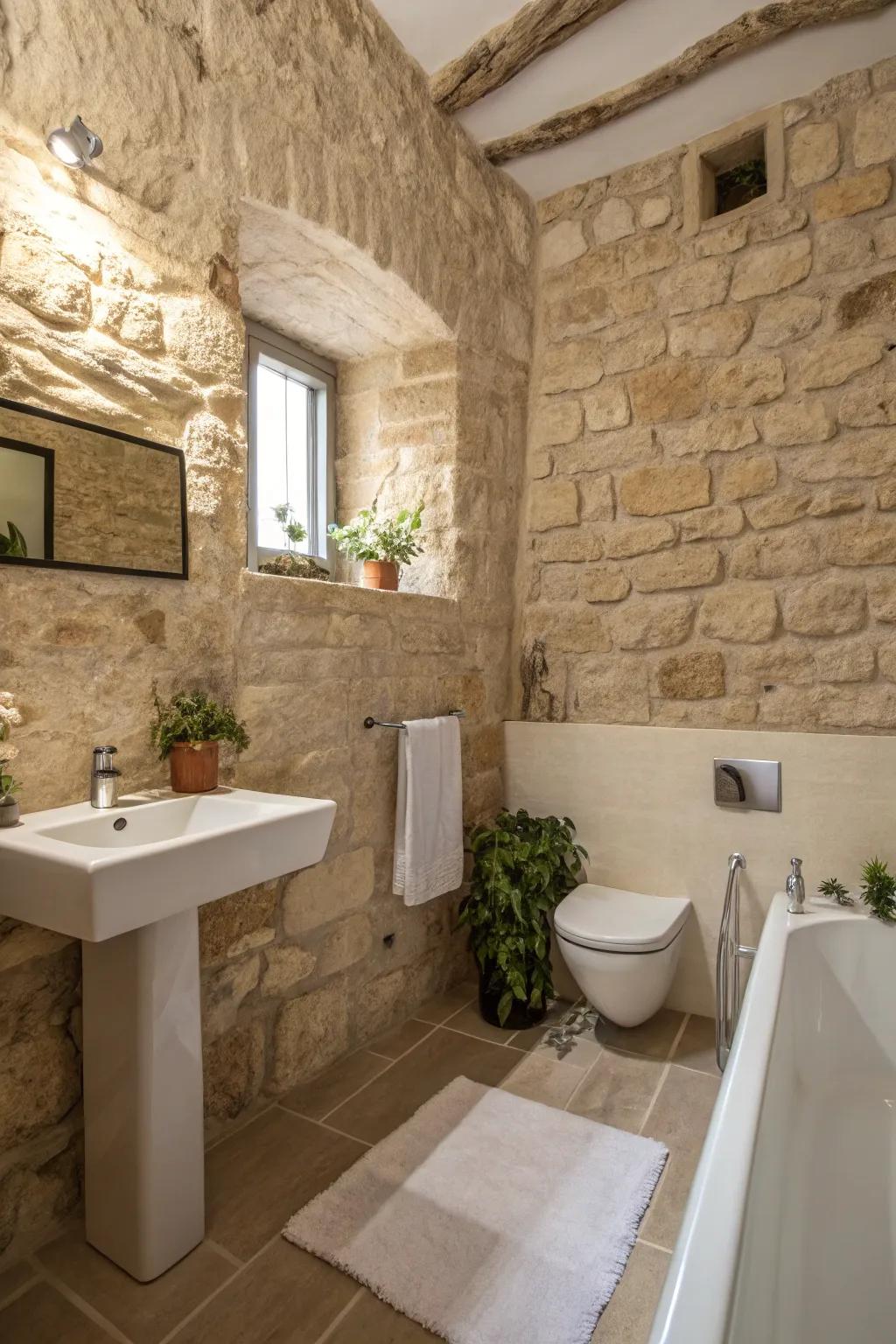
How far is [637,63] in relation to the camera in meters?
2.37

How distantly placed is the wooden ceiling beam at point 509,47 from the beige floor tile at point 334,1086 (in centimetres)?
317

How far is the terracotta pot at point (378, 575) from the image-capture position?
245 centimetres

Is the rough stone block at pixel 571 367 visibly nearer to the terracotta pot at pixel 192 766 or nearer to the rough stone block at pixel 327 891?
the rough stone block at pixel 327 891

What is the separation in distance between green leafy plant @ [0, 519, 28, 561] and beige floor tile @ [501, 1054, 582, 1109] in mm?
1852

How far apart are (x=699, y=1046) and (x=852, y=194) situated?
2776 millimetres

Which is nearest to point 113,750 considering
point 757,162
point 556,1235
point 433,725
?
point 433,725

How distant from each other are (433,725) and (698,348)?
1638mm

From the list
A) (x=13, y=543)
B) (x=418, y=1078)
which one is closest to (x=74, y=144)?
(x=13, y=543)

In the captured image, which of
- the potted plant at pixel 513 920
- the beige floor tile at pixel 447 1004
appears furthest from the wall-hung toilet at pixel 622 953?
the beige floor tile at pixel 447 1004

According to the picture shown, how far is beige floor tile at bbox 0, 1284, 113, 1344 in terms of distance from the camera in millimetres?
1272

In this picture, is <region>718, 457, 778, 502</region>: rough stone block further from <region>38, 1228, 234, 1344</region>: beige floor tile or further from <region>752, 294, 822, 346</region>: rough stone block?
<region>38, 1228, 234, 1344</region>: beige floor tile

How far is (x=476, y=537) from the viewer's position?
2.72 metres

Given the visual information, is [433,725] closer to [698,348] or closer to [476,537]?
[476,537]

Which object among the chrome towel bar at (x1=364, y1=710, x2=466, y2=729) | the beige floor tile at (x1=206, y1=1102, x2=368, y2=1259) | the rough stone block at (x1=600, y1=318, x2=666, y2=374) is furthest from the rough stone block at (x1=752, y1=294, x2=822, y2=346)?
the beige floor tile at (x1=206, y1=1102, x2=368, y2=1259)
